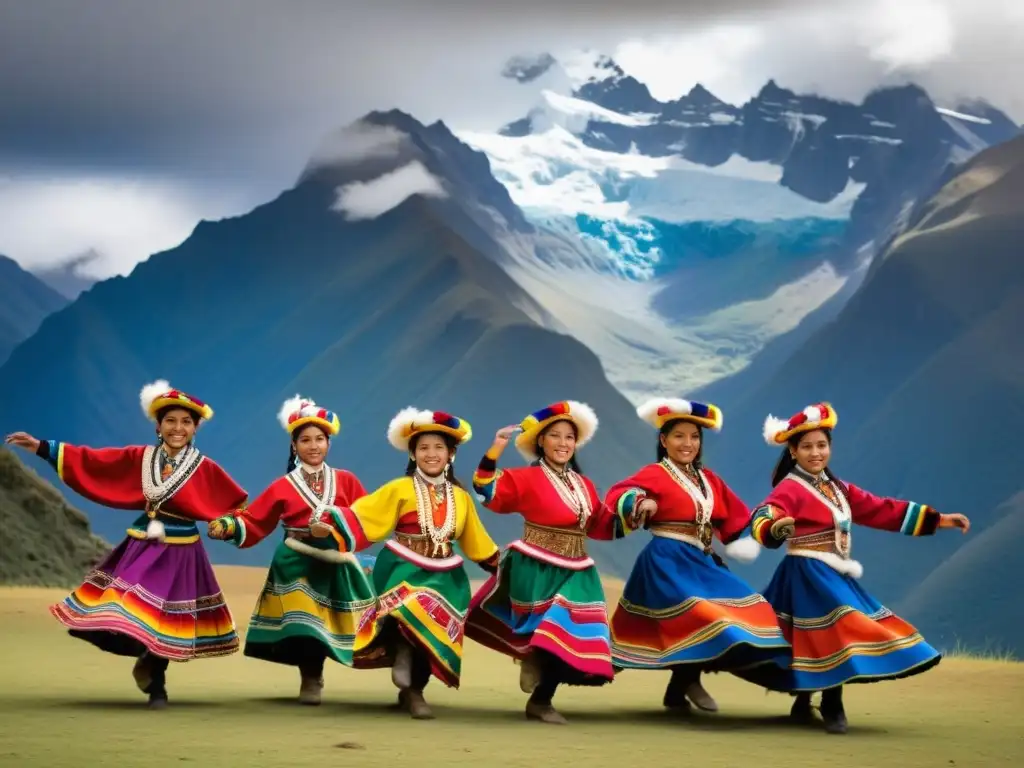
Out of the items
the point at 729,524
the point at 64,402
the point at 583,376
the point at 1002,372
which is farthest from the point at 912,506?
the point at 64,402

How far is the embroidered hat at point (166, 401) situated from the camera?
7.05 m

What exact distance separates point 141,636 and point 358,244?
42006mm

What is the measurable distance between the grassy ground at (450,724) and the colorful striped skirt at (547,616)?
29cm

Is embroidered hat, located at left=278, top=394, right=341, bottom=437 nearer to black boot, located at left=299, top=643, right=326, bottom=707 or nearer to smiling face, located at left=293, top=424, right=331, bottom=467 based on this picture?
smiling face, located at left=293, top=424, right=331, bottom=467

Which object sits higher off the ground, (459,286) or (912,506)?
(459,286)

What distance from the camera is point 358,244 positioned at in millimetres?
48125

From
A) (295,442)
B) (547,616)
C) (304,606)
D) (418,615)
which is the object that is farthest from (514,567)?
(295,442)

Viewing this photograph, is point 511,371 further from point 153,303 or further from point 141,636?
point 141,636

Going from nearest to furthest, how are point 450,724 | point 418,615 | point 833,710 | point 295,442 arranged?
point 450,724, point 833,710, point 418,615, point 295,442

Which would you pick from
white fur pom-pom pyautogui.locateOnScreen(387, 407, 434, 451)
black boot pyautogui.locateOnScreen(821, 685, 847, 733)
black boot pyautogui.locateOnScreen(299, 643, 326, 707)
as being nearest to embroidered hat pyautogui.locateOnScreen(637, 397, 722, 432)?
white fur pom-pom pyautogui.locateOnScreen(387, 407, 434, 451)

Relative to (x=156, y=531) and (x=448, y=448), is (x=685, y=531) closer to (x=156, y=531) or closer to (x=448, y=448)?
(x=448, y=448)

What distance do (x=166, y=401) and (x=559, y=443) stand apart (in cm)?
181

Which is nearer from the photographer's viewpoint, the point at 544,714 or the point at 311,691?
the point at 544,714

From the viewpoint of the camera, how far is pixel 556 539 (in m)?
6.76
